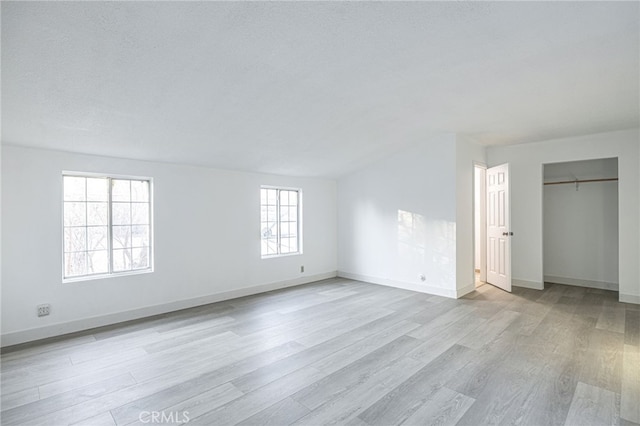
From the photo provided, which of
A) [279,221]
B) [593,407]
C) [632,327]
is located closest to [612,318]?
[632,327]

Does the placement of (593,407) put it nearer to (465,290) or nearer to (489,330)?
(489,330)

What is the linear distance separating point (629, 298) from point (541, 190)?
196 centimetres

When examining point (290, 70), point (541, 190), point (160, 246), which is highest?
point (290, 70)

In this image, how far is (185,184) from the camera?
4.63 m

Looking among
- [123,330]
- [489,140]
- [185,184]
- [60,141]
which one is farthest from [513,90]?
[123,330]

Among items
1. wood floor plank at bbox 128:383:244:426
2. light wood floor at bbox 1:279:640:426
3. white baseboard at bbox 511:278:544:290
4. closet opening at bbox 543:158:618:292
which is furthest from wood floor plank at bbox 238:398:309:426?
closet opening at bbox 543:158:618:292

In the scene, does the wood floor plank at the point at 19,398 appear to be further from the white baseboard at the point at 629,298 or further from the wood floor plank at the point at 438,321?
the white baseboard at the point at 629,298

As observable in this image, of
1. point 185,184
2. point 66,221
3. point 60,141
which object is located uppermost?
point 60,141

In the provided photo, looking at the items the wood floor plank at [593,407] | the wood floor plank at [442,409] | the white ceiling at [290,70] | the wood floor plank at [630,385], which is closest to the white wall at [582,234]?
the white ceiling at [290,70]

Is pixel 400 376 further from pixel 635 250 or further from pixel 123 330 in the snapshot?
pixel 635 250

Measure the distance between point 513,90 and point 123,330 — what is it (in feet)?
16.7

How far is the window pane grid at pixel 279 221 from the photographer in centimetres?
580

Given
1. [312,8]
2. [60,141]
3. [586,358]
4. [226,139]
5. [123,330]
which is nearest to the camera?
[312,8]

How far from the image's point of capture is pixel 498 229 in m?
5.61
